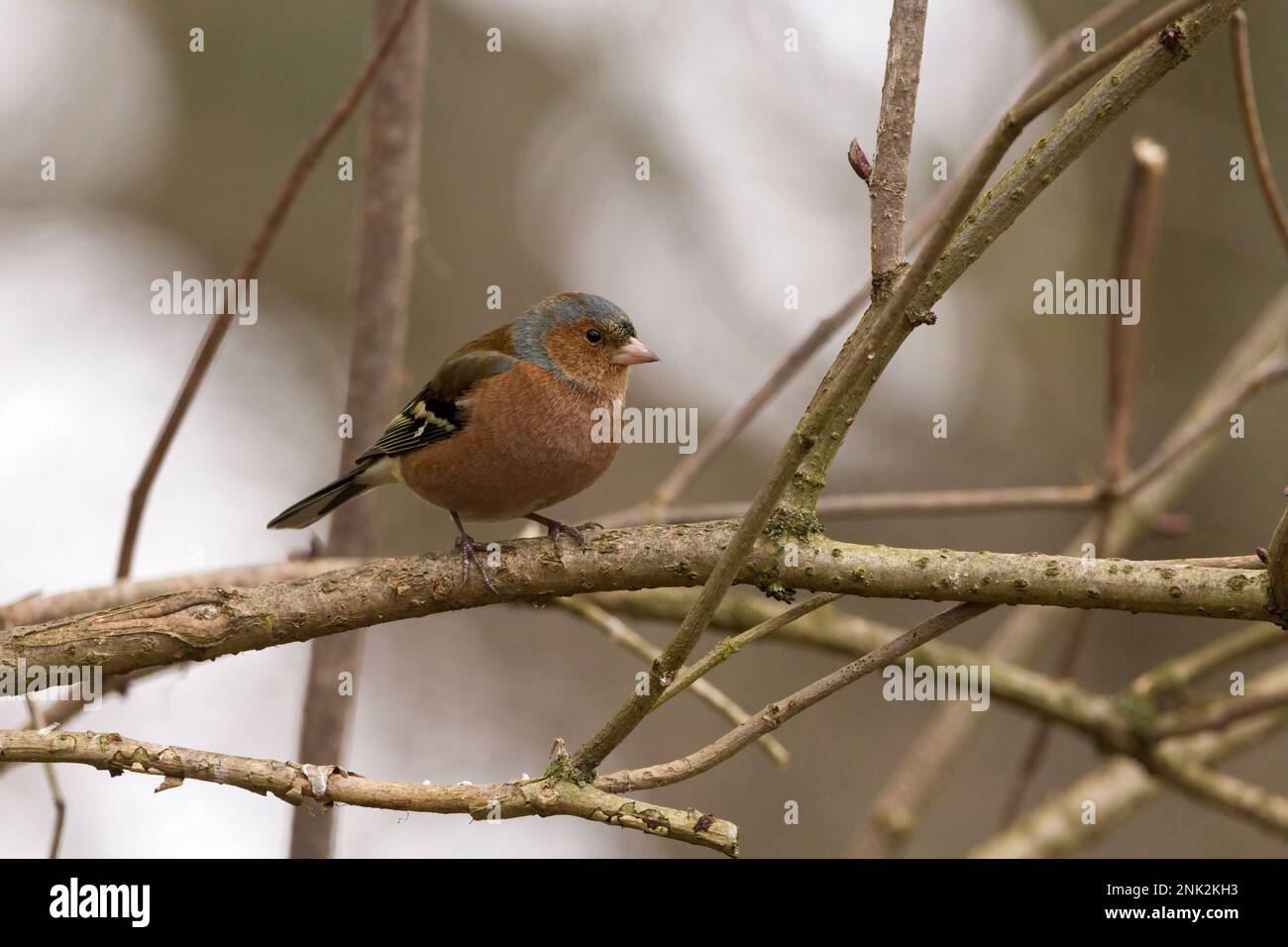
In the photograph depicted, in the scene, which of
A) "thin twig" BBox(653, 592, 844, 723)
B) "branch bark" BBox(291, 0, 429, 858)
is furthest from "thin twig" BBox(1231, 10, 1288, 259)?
"branch bark" BBox(291, 0, 429, 858)

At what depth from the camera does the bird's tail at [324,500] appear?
18.6 ft

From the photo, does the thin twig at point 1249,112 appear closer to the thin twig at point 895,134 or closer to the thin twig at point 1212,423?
the thin twig at point 1212,423

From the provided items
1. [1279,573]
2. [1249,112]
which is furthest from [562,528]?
[1249,112]

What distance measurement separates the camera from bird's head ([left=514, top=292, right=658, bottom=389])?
18.2ft

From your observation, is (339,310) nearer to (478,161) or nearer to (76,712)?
(478,161)

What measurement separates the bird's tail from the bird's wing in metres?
0.10

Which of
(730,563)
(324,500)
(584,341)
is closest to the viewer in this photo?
(730,563)

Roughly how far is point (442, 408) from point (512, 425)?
1.71ft

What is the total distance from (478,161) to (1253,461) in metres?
8.67

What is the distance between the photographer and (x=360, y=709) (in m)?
12.4

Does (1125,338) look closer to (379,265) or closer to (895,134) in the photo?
(895,134)

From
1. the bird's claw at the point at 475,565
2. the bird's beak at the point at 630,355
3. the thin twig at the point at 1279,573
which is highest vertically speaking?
the bird's beak at the point at 630,355

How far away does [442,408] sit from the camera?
5516 mm

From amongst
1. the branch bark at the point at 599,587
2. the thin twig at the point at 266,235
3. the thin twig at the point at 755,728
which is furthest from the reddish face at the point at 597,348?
the thin twig at the point at 755,728
